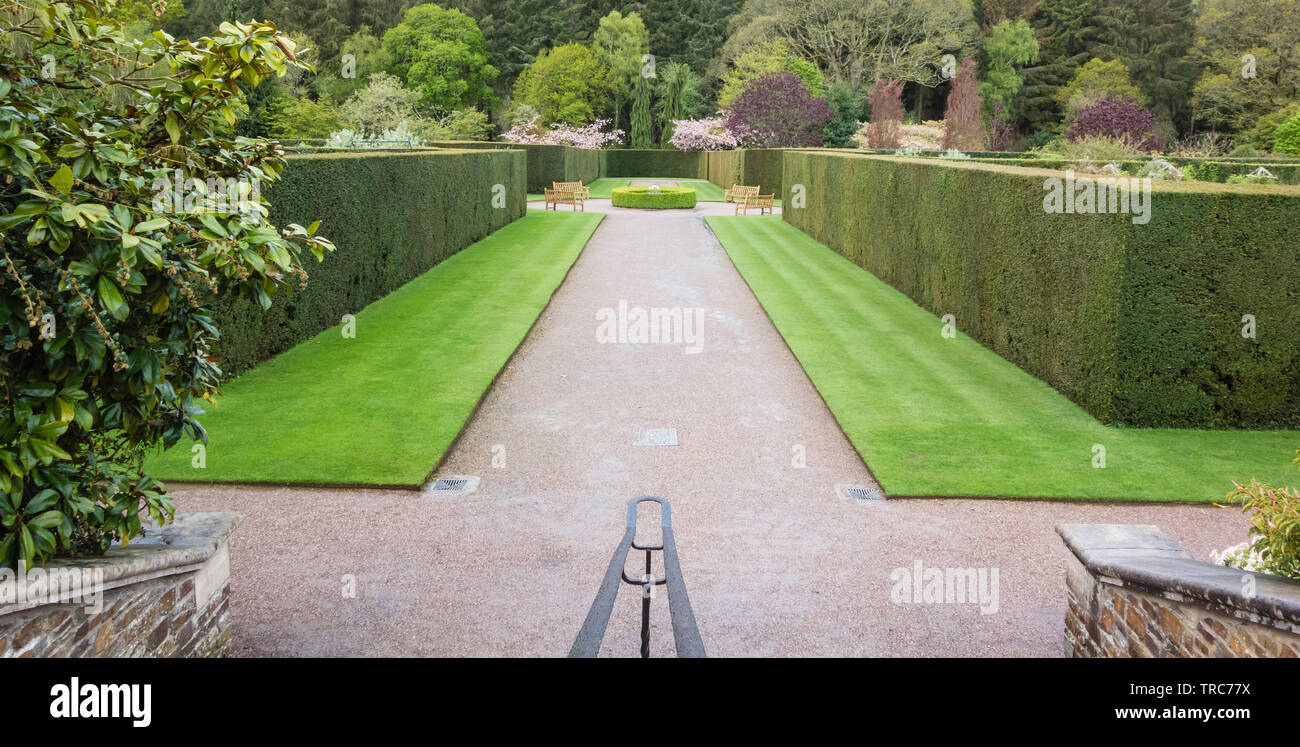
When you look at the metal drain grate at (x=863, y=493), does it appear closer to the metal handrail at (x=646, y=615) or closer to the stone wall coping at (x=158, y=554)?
the metal handrail at (x=646, y=615)

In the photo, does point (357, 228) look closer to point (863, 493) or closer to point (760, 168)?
point (863, 493)

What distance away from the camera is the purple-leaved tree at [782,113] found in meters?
41.2

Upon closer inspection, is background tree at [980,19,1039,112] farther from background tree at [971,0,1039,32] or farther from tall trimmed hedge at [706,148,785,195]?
tall trimmed hedge at [706,148,785,195]

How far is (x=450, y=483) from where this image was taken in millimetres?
7945

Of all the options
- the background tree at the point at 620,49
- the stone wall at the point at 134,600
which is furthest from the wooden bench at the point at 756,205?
the background tree at the point at 620,49

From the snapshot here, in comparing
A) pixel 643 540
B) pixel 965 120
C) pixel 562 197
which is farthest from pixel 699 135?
pixel 643 540

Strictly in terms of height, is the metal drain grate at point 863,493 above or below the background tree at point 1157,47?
below

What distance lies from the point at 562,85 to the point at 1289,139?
43181mm

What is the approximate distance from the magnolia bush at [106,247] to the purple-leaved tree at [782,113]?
127 feet

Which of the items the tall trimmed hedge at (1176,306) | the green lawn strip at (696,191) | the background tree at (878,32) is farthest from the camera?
the background tree at (878,32)
